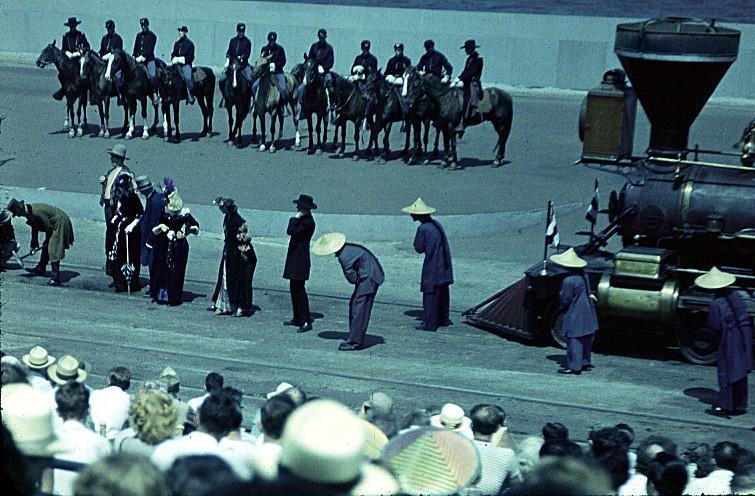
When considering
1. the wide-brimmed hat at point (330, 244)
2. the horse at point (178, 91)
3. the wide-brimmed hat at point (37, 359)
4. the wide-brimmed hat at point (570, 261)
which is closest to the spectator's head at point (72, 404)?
the wide-brimmed hat at point (37, 359)

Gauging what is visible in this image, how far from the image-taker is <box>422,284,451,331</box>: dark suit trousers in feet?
57.9

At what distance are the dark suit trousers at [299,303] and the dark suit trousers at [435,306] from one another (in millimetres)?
1422

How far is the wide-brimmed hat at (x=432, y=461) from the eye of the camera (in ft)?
22.9

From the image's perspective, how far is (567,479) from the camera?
5.25m

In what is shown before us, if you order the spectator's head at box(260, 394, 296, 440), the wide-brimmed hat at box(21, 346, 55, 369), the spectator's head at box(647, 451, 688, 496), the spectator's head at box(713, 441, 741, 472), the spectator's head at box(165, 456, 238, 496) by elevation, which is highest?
the spectator's head at box(165, 456, 238, 496)

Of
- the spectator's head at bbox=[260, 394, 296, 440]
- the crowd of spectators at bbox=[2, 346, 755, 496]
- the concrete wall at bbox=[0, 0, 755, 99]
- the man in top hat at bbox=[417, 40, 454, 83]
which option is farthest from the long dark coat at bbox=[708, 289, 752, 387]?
the concrete wall at bbox=[0, 0, 755, 99]

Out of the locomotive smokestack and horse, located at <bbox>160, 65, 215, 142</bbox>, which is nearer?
the locomotive smokestack

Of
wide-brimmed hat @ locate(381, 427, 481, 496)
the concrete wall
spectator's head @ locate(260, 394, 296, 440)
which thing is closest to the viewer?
wide-brimmed hat @ locate(381, 427, 481, 496)

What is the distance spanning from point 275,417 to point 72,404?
4.01 ft

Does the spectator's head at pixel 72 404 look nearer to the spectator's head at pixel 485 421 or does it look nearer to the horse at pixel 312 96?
the spectator's head at pixel 485 421

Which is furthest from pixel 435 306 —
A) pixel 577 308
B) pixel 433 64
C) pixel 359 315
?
pixel 433 64

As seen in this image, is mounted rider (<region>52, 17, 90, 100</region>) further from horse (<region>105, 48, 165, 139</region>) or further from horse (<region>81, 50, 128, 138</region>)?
horse (<region>105, 48, 165, 139</region>)

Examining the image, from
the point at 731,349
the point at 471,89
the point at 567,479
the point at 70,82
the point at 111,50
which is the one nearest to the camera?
the point at 567,479

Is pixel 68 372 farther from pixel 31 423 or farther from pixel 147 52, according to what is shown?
pixel 147 52
